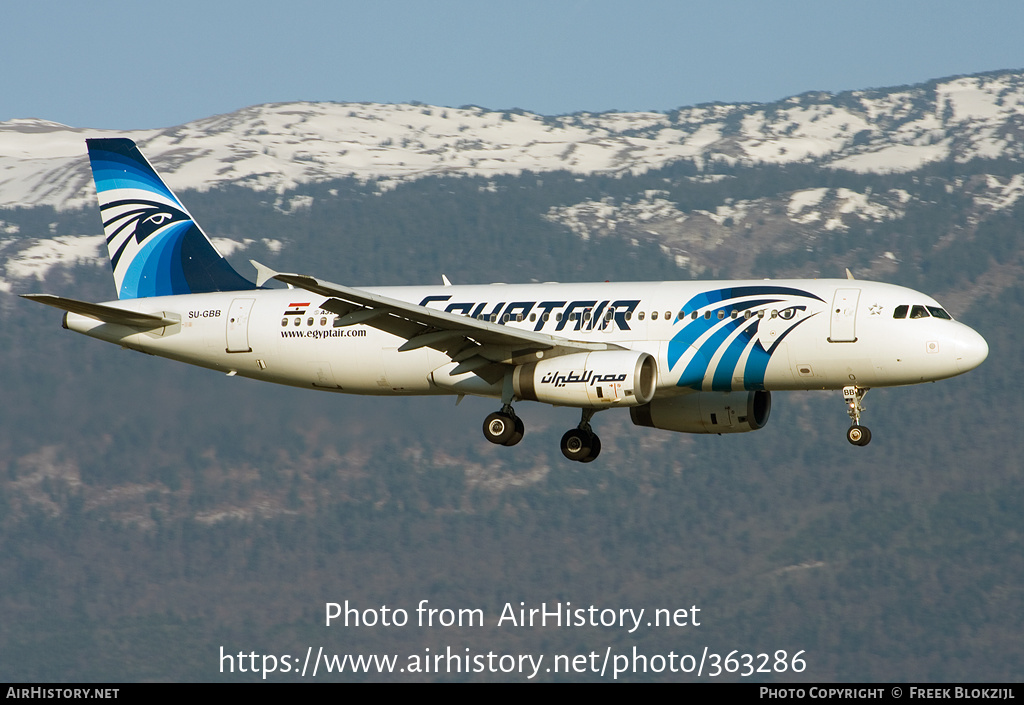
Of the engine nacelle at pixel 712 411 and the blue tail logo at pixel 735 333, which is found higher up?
the blue tail logo at pixel 735 333

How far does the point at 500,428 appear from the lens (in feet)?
149

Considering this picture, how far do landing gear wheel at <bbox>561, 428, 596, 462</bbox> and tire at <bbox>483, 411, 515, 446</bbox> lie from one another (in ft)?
9.48

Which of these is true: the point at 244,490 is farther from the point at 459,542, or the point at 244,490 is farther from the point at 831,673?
the point at 831,673

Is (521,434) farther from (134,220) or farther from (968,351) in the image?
(134,220)

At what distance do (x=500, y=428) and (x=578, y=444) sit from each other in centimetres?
369

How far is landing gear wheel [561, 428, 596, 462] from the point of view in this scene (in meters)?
47.9

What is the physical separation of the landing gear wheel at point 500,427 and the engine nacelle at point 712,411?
5.03m

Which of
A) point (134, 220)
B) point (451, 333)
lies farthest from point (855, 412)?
point (134, 220)

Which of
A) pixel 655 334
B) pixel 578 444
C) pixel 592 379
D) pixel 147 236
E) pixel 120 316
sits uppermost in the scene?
pixel 147 236

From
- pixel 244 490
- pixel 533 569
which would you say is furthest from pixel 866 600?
pixel 244 490

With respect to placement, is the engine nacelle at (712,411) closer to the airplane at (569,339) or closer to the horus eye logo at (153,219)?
the airplane at (569,339)

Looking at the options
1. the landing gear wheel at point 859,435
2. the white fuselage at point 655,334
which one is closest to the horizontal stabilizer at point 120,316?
the white fuselage at point 655,334

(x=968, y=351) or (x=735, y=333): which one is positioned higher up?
(x=735, y=333)

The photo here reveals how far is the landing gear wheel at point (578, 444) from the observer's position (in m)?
47.9
